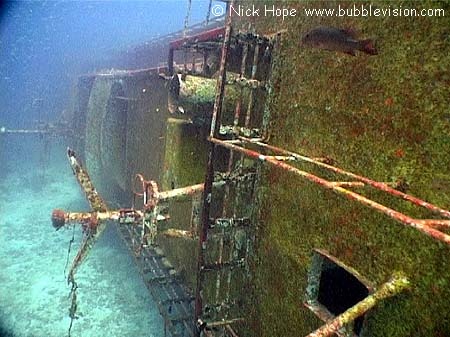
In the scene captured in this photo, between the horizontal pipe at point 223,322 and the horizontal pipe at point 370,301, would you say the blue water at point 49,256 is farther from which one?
the horizontal pipe at point 370,301

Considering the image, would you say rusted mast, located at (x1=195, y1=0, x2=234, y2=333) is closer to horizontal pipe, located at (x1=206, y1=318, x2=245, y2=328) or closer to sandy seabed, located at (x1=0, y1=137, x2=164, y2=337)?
horizontal pipe, located at (x1=206, y1=318, x2=245, y2=328)

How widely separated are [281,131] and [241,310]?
228cm

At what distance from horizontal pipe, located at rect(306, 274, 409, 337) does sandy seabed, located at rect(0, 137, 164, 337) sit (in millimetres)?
5685

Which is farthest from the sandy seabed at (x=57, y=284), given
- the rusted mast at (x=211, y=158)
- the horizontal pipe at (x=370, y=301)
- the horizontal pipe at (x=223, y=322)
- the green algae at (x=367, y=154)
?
the horizontal pipe at (x=370, y=301)

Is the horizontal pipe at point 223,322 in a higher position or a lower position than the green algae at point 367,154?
lower

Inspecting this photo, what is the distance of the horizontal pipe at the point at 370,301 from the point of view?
7.38 ft

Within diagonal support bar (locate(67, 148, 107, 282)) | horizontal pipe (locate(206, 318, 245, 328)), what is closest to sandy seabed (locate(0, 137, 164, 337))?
diagonal support bar (locate(67, 148, 107, 282))

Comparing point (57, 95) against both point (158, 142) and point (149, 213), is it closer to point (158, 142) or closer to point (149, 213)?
point (158, 142)

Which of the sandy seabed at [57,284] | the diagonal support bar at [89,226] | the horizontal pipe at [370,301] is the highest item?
the horizontal pipe at [370,301]

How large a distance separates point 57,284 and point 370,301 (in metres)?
8.32

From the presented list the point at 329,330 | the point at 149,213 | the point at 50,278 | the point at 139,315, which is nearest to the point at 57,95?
the point at 50,278

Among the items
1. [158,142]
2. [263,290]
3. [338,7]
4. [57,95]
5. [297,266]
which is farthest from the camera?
[57,95]

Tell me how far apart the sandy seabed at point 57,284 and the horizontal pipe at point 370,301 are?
5.68 metres

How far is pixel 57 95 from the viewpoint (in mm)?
36656
